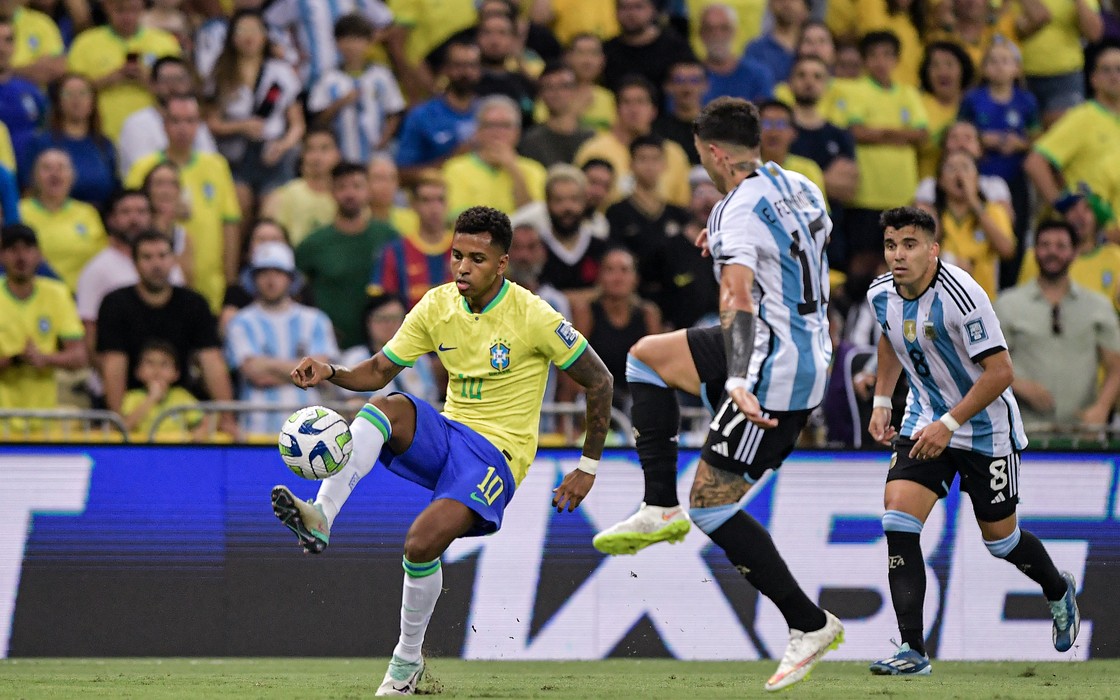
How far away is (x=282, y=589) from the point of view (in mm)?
10547

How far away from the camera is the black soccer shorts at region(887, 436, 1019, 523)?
28.7ft

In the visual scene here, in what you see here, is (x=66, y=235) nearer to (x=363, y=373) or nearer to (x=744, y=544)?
(x=363, y=373)

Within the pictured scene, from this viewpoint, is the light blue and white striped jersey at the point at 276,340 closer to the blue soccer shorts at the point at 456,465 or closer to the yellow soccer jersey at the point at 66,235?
the yellow soccer jersey at the point at 66,235

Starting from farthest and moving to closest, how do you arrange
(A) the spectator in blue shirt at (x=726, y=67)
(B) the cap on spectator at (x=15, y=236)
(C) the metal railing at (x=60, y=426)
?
(A) the spectator in blue shirt at (x=726, y=67), (B) the cap on spectator at (x=15, y=236), (C) the metal railing at (x=60, y=426)

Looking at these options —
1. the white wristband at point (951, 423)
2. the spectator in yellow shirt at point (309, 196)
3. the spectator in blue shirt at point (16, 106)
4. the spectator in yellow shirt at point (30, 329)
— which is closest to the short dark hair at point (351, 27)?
the spectator in yellow shirt at point (309, 196)

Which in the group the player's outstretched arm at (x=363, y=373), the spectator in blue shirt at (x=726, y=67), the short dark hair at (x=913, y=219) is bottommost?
the player's outstretched arm at (x=363, y=373)

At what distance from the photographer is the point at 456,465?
24.9 ft

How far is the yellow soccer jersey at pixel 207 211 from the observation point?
42.8 ft

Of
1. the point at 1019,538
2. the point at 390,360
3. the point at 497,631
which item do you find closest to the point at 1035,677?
the point at 1019,538

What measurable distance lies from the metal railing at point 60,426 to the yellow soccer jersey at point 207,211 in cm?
210

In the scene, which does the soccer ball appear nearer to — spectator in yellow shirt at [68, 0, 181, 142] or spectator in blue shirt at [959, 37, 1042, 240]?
spectator in yellow shirt at [68, 0, 181, 142]

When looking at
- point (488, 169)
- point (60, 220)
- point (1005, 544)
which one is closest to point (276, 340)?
point (60, 220)

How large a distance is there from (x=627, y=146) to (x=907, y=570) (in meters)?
6.47

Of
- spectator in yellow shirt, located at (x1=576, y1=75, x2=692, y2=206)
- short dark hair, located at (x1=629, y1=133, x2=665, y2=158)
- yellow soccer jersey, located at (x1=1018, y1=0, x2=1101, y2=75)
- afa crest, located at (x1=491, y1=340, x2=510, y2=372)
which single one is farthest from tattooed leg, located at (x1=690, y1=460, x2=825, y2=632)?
yellow soccer jersey, located at (x1=1018, y1=0, x2=1101, y2=75)
